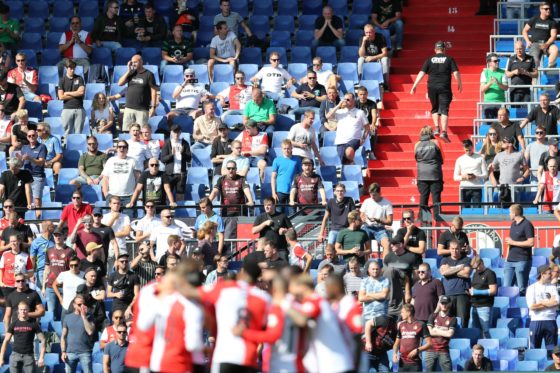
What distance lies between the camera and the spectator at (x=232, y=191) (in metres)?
25.2

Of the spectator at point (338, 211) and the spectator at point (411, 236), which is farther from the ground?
the spectator at point (338, 211)

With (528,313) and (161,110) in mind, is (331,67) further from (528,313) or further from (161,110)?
(528,313)

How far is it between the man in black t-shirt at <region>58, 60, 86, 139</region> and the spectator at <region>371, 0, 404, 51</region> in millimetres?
5484

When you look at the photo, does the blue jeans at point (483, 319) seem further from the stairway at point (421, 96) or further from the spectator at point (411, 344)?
the stairway at point (421, 96)

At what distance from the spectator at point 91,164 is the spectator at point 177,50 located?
3.51 meters

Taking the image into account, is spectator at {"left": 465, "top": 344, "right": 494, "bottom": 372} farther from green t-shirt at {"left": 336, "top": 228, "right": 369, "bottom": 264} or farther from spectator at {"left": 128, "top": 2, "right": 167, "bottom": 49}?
spectator at {"left": 128, "top": 2, "right": 167, "bottom": 49}

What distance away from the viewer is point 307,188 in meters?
25.2

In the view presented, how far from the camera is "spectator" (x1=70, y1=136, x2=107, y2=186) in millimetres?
26562

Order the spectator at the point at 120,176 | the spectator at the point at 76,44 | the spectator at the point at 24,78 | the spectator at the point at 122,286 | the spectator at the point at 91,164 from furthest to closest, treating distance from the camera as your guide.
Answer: the spectator at the point at 76,44 < the spectator at the point at 24,78 < the spectator at the point at 91,164 < the spectator at the point at 120,176 < the spectator at the point at 122,286

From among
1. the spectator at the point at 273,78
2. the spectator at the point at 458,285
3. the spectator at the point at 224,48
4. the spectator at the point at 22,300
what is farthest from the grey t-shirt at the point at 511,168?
the spectator at the point at 22,300

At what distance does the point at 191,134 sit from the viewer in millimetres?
27781

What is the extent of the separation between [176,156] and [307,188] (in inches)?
94.7

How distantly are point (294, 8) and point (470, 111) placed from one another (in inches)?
176

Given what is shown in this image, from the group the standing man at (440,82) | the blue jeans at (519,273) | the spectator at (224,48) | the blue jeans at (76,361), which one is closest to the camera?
the blue jeans at (76,361)
